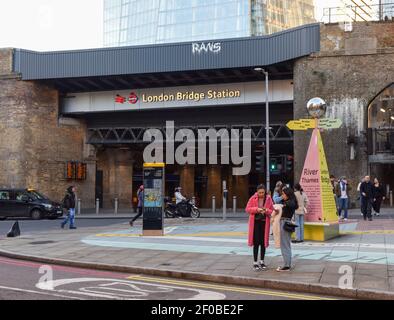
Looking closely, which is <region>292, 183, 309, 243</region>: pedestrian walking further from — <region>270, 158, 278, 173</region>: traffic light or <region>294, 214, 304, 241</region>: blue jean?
<region>270, 158, 278, 173</region>: traffic light

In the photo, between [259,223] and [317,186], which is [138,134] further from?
[259,223]

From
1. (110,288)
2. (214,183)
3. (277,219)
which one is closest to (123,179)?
(214,183)

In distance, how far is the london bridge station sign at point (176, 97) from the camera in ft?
109

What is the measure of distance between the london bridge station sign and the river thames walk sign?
1795cm

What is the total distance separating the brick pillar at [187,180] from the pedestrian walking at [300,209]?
1318 inches

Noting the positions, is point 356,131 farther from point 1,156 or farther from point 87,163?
point 1,156

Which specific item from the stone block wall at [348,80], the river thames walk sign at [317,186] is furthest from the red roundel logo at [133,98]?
the river thames walk sign at [317,186]

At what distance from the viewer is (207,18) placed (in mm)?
97000

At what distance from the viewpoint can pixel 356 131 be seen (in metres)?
29.0

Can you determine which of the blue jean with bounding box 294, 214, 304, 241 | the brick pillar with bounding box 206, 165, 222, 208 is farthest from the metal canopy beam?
the blue jean with bounding box 294, 214, 304, 241

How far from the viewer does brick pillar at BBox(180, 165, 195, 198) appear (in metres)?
47.7

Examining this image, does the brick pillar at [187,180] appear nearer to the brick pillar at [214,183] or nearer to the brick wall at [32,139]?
the brick pillar at [214,183]
